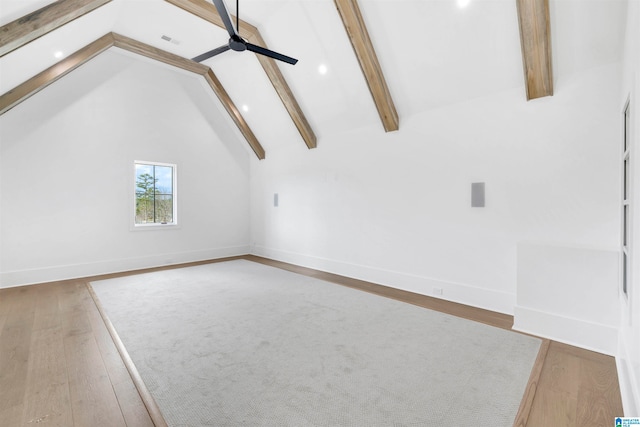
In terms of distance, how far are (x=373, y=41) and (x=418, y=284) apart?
11.1 ft

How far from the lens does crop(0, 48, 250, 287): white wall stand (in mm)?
4598

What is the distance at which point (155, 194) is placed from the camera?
243 inches

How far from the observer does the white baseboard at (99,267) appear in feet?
15.0

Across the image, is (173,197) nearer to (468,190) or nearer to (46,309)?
(46,309)

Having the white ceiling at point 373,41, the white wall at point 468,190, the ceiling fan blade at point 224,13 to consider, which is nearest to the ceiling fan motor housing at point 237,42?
the ceiling fan blade at point 224,13

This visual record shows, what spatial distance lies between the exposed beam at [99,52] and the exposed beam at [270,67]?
1.55 m

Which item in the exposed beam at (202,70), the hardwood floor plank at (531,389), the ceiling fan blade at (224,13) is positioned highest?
the exposed beam at (202,70)

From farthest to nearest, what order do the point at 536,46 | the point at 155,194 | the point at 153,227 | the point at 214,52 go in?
1. the point at 155,194
2. the point at 153,227
3. the point at 214,52
4. the point at 536,46

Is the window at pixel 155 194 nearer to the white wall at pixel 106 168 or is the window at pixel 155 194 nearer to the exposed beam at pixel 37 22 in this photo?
the white wall at pixel 106 168

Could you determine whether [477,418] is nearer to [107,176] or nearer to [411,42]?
[411,42]

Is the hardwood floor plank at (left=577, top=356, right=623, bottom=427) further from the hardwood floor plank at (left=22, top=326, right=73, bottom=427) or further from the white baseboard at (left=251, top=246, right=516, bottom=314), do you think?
the hardwood floor plank at (left=22, top=326, right=73, bottom=427)

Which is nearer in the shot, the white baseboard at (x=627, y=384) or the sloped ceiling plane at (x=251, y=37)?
the white baseboard at (x=627, y=384)

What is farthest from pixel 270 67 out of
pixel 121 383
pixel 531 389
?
pixel 531 389

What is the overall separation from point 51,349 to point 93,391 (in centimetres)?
99
